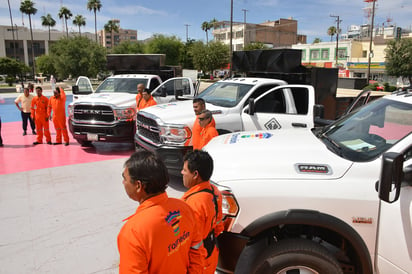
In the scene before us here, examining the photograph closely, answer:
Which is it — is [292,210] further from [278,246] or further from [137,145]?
[137,145]

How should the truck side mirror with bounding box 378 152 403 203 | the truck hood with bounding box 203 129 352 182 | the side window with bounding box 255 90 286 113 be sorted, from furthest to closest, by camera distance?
the side window with bounding box 255 90 286 113, the truck hood with bounding box 203 129 352 182, the truck side mirror with bounding box 378 152 403 203

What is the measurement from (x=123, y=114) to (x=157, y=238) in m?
6.84

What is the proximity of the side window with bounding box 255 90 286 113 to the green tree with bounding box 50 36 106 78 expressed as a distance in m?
32.3

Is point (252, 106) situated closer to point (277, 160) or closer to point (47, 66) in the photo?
point (277, 160)

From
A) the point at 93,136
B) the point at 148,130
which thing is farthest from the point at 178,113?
the point at 93,136

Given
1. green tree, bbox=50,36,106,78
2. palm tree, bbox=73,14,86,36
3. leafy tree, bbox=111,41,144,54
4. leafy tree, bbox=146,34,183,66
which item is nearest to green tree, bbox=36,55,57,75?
leafy tree, bbox=111,41,144,54

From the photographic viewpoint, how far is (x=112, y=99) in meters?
8.45

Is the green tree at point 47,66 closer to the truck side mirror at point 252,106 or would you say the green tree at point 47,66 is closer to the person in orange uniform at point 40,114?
the person in orange uniform at point 40,114

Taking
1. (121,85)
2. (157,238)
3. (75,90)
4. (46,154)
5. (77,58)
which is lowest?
(46,154)

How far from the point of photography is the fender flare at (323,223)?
231 centimetres

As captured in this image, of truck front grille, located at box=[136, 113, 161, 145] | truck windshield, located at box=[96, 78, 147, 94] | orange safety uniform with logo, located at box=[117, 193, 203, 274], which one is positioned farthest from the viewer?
truck windshield, located at box=[96, 78, 147, 94]

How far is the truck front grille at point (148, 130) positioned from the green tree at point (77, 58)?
3107cm

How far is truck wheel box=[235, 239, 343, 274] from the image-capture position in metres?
2.34

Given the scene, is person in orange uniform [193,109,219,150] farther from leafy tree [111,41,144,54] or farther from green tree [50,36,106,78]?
leafy tree [111,41,144,54]
